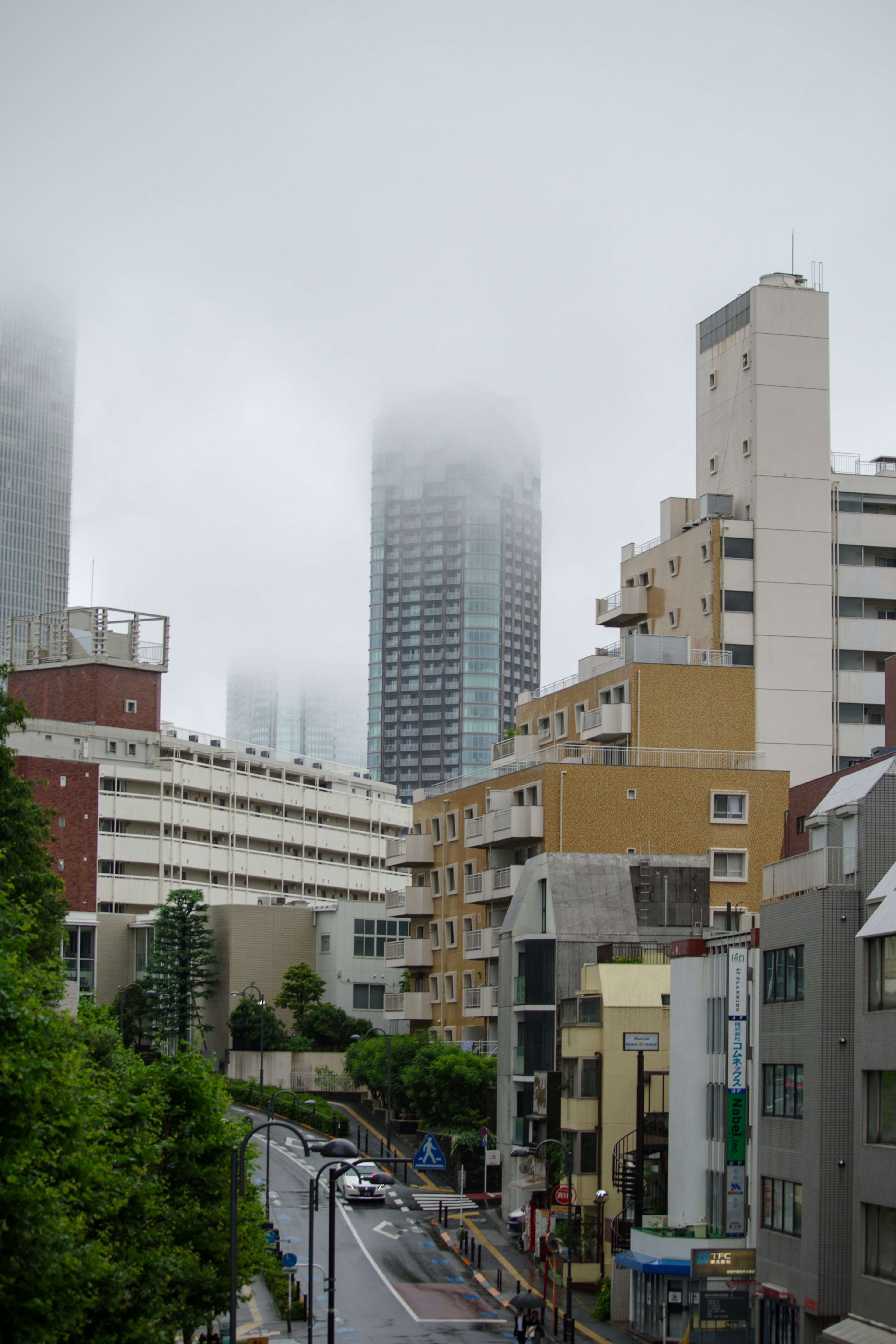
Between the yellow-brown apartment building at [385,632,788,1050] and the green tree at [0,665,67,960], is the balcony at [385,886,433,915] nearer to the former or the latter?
the yellow-brown apartment building at [385,632,788,1050]

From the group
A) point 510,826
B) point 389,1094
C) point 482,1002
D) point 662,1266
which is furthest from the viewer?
point 482,1002

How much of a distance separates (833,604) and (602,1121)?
4639 centimetres

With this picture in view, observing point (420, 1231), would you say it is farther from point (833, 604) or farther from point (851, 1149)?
point (833, 604)

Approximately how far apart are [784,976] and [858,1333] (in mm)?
9853

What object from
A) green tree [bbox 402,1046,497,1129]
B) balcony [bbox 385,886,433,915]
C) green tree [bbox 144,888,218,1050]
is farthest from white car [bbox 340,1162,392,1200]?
green tree [bbox 144,888,218,1050]

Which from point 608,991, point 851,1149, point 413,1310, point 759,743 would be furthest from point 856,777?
point 759,743

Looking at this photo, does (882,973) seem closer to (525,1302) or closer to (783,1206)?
(783,1206)

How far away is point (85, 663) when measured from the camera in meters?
143

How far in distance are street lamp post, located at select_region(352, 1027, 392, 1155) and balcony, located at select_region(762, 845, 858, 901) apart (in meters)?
43.1

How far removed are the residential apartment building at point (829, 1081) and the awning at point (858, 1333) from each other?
130mm

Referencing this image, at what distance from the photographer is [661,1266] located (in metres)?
50.2

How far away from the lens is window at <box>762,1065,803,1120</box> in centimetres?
4525

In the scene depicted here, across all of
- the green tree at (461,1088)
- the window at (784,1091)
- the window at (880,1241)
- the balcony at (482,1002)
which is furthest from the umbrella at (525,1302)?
the balcony at (482,1002)

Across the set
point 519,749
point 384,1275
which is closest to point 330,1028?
point 519,749
